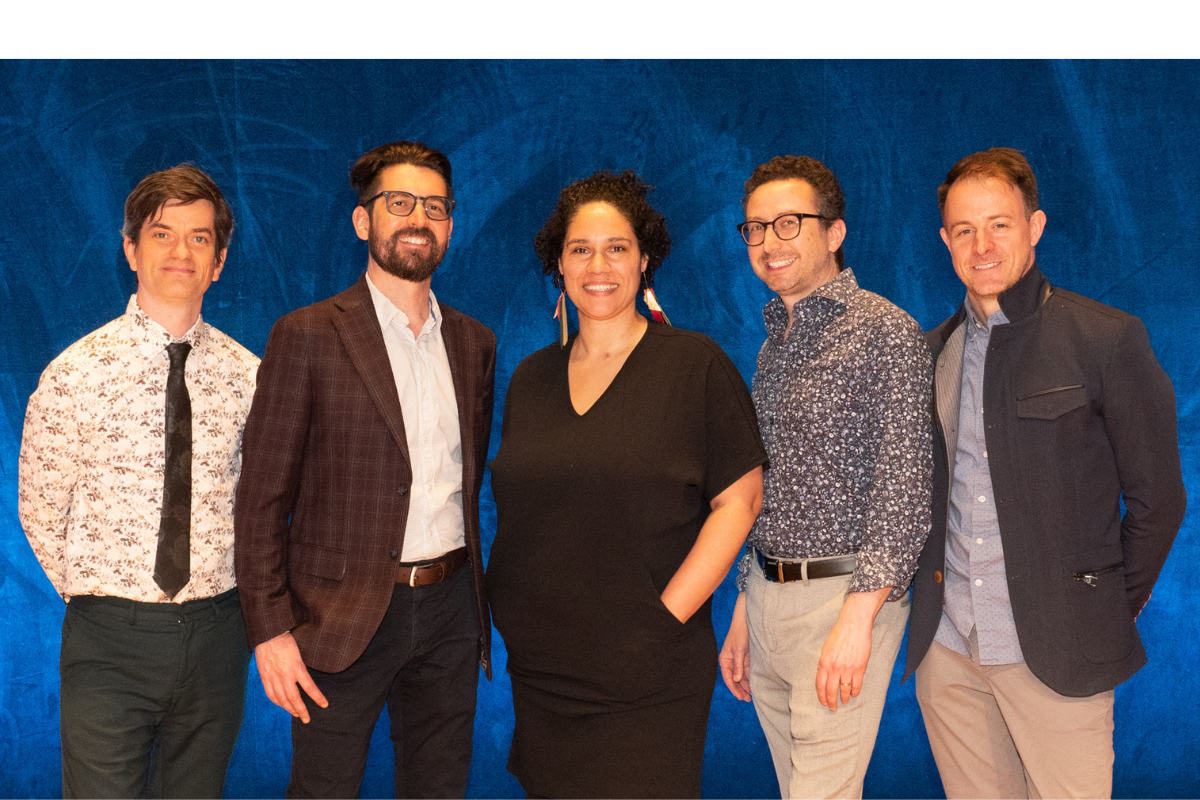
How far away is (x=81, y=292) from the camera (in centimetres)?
323

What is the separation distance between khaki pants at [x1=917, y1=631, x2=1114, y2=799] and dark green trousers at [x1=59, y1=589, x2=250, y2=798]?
1.87 meters

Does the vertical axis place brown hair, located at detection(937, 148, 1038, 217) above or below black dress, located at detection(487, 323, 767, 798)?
above

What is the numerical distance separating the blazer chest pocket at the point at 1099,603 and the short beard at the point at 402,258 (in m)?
1.78

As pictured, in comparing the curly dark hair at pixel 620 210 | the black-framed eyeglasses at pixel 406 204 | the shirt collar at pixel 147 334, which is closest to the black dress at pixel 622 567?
the curly dark hair at pixel 620 210

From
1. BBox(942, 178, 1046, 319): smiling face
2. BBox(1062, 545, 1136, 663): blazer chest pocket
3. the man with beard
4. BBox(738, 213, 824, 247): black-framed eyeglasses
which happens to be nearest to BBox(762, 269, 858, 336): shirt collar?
BBox(738, 213, 824, 247): black-framed eyeglasses

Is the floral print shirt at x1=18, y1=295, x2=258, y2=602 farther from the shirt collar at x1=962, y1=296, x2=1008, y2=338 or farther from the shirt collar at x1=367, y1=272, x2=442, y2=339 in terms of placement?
the shirt collar at x1=962, y1=296, x2=1008, y2=338

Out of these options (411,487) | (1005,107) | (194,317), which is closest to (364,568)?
(411,487)

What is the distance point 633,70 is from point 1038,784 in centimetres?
266

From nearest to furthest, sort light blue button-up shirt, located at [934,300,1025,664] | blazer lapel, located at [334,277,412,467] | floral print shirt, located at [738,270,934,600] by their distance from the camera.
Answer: floral print shirt, located at [738,270,934,600] → light blue button-up shirt, located at [934,300,1025,664] → blazer lapel, located at [334,277,412,467]

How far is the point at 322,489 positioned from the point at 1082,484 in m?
1.88

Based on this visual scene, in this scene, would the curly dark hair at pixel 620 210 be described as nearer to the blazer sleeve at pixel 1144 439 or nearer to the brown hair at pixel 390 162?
the brown hair at pixel 390 162

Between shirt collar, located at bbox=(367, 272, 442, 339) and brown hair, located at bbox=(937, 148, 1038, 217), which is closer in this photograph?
brown hair, located at bbox=(937, 148, 1038, 217)

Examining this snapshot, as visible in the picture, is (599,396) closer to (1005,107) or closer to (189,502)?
(189,502)

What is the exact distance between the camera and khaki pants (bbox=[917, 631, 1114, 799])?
2010 mm
